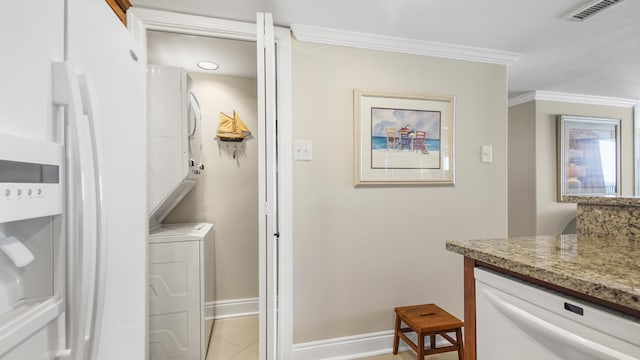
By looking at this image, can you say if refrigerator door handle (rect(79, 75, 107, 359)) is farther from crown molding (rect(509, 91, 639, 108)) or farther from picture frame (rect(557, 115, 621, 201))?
picture frame (rect(557, 115, 621, 201))

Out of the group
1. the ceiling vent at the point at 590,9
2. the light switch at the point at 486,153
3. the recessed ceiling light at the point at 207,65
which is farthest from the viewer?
the recessed ceiling light at the point at 207,65

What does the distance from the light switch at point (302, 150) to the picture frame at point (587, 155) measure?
10.4 feet

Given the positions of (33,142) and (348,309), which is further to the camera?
(348,309)

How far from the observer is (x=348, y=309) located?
201cm

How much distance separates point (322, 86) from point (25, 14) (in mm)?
1555

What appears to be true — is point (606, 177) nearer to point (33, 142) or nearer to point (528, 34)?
point (528, 34)

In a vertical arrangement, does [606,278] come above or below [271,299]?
above

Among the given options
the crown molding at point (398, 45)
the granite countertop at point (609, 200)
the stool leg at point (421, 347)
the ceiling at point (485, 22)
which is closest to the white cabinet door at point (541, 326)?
the granite countertop at point (609, 200)

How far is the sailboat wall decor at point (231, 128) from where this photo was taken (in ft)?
8.23

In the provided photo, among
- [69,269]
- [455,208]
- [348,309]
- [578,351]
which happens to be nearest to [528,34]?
[455,208]

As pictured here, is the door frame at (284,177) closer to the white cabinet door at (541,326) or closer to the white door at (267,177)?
the white door at (267,177)

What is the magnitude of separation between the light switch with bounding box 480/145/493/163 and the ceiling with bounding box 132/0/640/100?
753mm

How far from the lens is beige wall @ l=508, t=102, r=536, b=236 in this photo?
11.0ft

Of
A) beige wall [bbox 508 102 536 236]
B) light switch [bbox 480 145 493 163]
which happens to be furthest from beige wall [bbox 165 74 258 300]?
beige wall [bbox 508 102 536 236]
